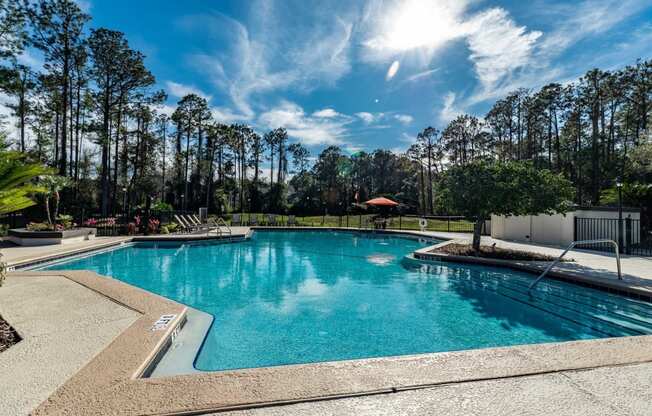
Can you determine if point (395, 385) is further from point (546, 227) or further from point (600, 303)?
point (546, 227)

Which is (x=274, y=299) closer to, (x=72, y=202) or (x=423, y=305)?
(x=423, y=305)

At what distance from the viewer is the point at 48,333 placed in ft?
10.2

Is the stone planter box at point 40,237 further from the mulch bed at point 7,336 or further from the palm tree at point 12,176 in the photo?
the mulch bed at point 7,336

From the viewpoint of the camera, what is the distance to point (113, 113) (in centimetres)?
2088

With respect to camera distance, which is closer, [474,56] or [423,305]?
[423,305]

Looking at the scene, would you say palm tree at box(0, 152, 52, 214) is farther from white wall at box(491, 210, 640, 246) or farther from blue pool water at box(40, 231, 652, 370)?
white wall at box(491, 210, 640, 246)

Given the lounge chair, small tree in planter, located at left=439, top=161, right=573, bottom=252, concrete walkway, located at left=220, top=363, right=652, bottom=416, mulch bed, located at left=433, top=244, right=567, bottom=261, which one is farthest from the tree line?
concrete walkway, located at left=220, top=363, right=652, bottom=416

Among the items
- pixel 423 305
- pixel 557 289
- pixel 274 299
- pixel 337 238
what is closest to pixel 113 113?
pixel 337 238

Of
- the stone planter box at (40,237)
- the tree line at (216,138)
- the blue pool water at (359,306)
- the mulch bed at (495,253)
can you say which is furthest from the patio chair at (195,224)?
the mulch bed at (495,253)

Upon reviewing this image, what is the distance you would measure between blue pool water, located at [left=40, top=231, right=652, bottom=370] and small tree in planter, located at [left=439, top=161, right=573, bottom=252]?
173 cm

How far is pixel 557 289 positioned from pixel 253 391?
262 inches

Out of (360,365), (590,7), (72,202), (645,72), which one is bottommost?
(360,365)

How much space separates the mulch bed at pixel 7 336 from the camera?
2885 millimetres

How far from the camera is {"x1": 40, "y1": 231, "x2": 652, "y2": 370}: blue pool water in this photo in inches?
157
